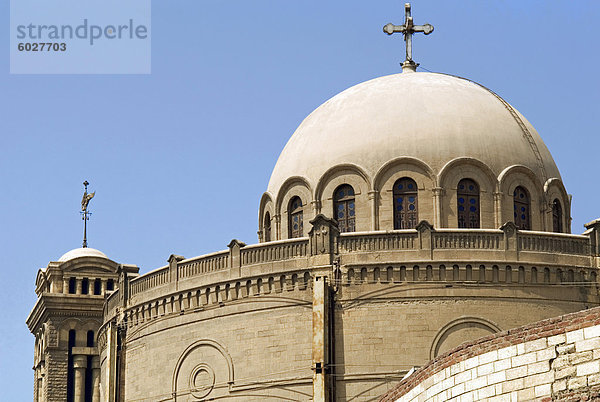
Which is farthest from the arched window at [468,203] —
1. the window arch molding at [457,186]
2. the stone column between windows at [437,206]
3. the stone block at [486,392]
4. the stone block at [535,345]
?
the stone block at [535,345]

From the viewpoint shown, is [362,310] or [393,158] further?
[393,158]

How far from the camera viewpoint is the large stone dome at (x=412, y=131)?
45562 mm

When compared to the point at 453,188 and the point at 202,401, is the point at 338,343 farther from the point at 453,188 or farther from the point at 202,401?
the point at 453,188

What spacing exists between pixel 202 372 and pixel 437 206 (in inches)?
397

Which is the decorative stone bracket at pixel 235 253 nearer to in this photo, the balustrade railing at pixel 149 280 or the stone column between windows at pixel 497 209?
the balustrade railing at pixel 149 280

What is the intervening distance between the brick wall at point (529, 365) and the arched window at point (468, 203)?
24.8 meters

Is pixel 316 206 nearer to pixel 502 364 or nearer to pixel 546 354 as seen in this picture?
pixel 502 364

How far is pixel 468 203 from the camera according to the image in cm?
4512

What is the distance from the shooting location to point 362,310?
3966cm

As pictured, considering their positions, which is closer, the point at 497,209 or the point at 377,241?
the point at 377,241

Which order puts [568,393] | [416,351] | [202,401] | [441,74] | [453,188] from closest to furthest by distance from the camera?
[568,393], [416,351], [202,401], [453,188], [441,74]

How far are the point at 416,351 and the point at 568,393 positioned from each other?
72.4ft

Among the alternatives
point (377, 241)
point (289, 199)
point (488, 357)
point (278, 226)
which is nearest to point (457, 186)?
point (377, 241)

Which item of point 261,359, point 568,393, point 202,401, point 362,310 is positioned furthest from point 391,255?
point 568,393
